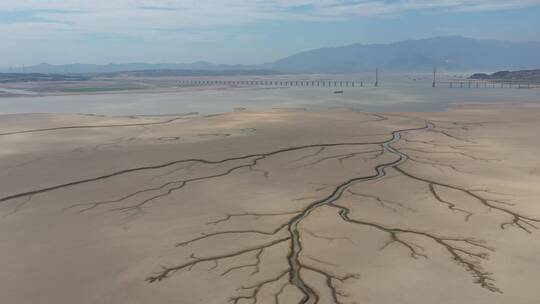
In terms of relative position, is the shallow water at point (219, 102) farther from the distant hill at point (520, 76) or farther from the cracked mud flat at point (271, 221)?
the distant hill at point (520, 76)

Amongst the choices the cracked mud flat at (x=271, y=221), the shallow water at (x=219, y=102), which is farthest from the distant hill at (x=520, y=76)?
the cracked mud flat at (x=271, y=221)

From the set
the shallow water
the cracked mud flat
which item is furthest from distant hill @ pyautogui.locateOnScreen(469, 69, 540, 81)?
the cracked mud flat

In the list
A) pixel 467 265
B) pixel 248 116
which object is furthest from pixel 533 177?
pixel 248 116

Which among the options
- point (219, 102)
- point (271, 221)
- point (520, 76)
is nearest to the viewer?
point (271, 221)

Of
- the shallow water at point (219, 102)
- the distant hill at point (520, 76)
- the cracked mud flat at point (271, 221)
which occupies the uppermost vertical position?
the distant hill at point (520, 76)

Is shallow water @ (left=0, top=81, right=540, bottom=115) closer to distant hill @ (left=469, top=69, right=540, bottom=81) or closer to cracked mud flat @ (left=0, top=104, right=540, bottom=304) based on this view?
cracked mud flat @ (left=0, top=104, right=540, bottom=304)

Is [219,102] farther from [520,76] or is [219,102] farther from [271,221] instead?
[520,76]

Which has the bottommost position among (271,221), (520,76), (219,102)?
(271,221)

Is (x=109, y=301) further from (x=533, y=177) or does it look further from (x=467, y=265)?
(x=533, y=177)

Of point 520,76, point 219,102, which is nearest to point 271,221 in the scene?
point 219,102
